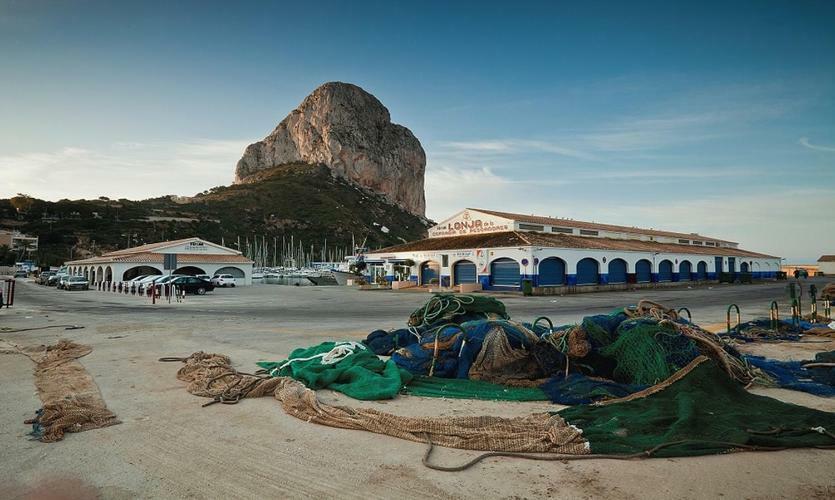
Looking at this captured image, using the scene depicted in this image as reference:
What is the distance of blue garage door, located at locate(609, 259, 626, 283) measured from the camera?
3862cm

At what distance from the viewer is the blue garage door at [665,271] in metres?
43.0

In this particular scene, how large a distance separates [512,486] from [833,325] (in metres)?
13.3

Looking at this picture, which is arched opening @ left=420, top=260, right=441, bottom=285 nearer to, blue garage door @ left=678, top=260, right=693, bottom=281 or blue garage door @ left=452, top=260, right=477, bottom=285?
blue garage door @ left=452, top=260, right=477, bottom=285

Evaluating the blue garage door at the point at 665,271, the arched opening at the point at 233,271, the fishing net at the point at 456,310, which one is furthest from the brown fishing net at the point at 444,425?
the arched opening at the point at 233,271

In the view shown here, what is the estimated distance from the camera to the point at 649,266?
41.8m

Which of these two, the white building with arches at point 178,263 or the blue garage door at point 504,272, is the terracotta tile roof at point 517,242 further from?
the white building with arches at point 178,263

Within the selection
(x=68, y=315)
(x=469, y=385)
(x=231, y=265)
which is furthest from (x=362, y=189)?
(x=469, y=385)

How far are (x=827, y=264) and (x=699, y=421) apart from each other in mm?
105577

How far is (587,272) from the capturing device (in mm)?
36906

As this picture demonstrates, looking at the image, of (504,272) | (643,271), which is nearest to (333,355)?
(504,272)

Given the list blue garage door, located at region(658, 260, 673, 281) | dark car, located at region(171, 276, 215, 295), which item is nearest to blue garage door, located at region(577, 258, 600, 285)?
blue garage door, located at region(658, 260, 673, 281)

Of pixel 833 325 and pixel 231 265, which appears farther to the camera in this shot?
pixel 231 265

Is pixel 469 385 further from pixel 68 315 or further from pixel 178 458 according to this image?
pixel 68 315

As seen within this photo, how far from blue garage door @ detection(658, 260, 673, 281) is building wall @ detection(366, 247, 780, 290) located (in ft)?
1.12
